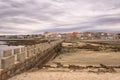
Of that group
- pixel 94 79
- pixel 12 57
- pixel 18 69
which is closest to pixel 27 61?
pixel 18 69

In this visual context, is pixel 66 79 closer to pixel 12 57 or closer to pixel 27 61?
pixel 12 57

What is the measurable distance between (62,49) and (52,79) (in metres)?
37.3

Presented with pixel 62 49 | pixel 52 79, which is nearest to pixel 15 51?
pixel 52 79

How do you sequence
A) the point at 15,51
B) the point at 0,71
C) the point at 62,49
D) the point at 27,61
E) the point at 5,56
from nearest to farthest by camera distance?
the point at 0,71
the point at 5,56
the point at 15,51
the point at 27,61
the point at 62,49

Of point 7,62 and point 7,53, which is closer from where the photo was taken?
point 7,62

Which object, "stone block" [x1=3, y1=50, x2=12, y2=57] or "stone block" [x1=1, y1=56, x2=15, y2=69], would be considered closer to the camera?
"stone block" [x1=1, y1=56, x2=15, y2=69]

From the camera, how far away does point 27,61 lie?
661 inches

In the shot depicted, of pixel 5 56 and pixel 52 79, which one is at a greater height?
pixel 5 56

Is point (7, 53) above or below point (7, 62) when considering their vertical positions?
above

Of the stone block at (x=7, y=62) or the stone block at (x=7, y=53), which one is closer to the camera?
the stone block at (x=7, y=62)

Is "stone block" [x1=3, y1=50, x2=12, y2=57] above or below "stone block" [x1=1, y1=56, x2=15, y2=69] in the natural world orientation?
above

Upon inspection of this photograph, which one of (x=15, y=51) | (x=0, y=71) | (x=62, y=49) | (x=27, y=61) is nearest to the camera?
(x=0, y=71)

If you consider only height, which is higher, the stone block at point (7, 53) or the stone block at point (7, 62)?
the stone block at point (7, 53)

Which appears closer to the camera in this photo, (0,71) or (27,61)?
(0,71)
